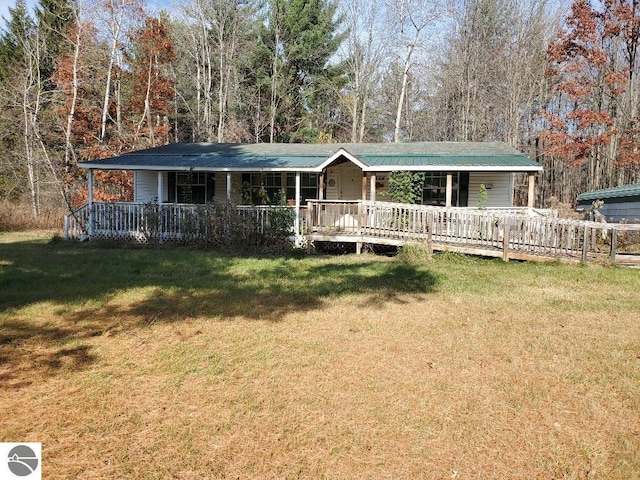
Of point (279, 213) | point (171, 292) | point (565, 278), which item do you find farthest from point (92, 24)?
point (565, 278)

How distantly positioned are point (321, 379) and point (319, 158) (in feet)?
39.8

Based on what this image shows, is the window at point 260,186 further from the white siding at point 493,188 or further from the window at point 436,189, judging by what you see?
the white siding at point 493,188

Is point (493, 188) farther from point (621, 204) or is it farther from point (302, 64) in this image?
Answer: point (302, 64)

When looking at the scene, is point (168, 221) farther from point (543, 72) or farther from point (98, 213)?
point (543, 72)

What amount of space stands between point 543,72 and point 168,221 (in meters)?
23.7

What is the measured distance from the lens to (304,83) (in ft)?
96.1

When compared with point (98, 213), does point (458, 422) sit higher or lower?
lower

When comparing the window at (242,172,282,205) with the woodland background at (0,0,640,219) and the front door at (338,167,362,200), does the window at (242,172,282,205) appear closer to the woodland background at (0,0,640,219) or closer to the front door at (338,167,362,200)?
the front door at (338,167,362,200)

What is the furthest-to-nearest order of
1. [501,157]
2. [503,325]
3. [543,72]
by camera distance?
[543,72]
[501,157]
[503,325]

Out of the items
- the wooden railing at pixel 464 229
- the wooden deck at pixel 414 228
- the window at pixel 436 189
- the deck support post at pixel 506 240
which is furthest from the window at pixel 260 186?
the deck support post at pixel 506 240

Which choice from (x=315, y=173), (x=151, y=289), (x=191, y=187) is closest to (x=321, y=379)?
(x=151, y=289)

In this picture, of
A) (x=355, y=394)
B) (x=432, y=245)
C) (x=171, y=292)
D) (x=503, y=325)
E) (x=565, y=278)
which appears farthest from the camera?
(x=432, y=245)

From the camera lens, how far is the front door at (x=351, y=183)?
54.0 ft

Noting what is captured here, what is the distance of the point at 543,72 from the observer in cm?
2433
